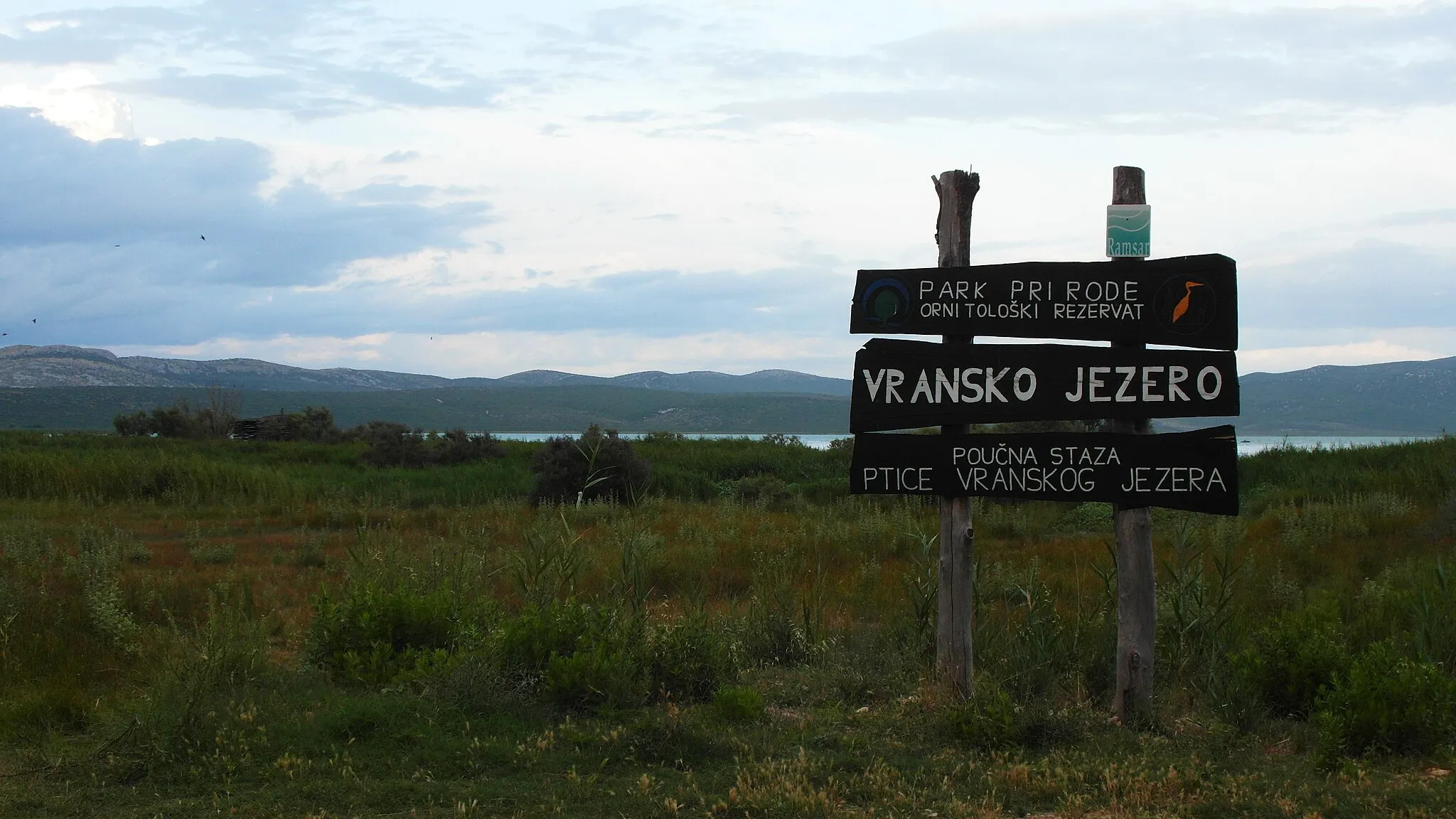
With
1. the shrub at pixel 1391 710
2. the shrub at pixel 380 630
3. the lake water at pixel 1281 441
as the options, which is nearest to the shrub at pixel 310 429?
the lake water at pixel 1281 441

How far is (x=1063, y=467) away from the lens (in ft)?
20.7

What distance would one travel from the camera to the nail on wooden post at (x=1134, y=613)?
6.02 metres

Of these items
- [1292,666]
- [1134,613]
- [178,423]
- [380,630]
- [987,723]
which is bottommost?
[987,723]

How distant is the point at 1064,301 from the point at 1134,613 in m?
1.84

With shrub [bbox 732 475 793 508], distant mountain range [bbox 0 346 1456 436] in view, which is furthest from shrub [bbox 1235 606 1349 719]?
distant mountain range [bbox 0 346 1456 436]

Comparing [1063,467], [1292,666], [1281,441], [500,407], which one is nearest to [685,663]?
[1063,467]

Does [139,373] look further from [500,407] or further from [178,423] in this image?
[178,423]

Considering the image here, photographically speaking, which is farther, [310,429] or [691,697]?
[310,429]

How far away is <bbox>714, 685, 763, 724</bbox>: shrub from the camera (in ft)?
19.1

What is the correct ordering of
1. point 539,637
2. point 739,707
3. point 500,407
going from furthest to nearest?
point 500,407 → point 539,637 → point 739,707

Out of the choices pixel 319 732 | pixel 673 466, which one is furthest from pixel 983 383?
pixel 673 466

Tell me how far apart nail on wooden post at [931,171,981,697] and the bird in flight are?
118 cm

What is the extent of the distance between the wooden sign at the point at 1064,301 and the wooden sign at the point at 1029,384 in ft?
0.39

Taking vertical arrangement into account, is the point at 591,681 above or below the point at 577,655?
below
